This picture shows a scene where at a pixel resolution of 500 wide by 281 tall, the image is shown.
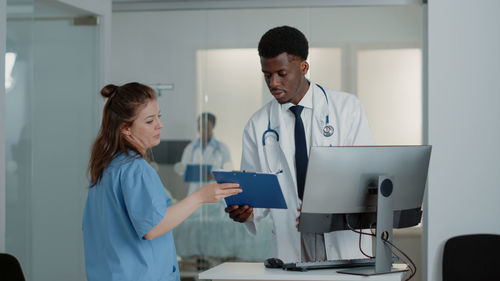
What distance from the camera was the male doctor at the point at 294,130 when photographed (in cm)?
269

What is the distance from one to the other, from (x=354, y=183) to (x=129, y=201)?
84 cm

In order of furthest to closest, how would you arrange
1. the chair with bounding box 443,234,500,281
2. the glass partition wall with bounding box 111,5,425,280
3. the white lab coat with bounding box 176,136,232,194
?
the white lab coat with bounding box 176,136,232,194 → the glass partition wall with bounding box 111,5,425,280 → the chair with bounding box 443,234,500,281

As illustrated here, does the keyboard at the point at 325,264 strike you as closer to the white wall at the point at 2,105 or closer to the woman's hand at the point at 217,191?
the woman's hand at the point at 217,191

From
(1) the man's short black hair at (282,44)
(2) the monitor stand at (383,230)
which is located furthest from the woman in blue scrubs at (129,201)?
(1) the man's short black hair at (282,44)

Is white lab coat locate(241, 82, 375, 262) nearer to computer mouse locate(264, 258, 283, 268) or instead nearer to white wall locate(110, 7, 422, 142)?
computer mouse locate(264, 258, 283, 268)

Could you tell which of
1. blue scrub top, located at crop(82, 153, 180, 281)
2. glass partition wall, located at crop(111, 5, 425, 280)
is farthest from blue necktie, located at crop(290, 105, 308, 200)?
glass partition wall, located at crop(111, 5, 425, 280)

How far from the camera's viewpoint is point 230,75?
4383mm

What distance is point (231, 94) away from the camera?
438 centimetres

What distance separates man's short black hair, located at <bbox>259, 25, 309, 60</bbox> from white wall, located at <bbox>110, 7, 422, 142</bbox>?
157 centimetres

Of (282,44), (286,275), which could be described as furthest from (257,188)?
(282,44)

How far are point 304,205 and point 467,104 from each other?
231 centimetres

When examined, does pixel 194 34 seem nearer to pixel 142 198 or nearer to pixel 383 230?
pixel 142 198

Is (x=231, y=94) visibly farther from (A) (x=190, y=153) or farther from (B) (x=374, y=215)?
(B) (x=374, y=215)

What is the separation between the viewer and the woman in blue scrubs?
2088 mm
